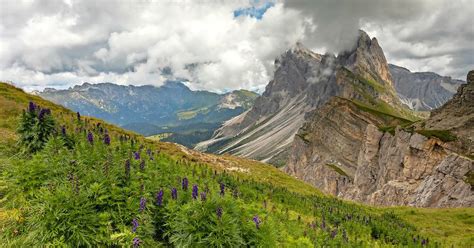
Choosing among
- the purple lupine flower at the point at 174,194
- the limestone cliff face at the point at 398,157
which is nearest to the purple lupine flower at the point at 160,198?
the purple lupine flower at the point at 174,194

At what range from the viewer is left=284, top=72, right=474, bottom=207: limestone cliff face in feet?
280

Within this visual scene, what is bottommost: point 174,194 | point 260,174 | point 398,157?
point 260,174

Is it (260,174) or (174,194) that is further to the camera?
(260,174)

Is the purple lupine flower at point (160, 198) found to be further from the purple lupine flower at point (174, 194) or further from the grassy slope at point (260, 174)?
the grassy slope at point (260, 174)

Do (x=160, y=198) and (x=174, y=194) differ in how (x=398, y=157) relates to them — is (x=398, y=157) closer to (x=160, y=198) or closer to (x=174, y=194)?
(x=174, y=194)

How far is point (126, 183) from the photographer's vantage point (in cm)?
1180

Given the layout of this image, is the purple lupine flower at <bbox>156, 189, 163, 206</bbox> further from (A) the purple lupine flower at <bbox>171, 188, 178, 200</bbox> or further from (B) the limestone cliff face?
(B) the limestone cliff face

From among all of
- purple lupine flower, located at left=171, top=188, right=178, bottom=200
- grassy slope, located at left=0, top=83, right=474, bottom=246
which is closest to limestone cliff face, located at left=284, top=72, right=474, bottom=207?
grassy slope, located at left=0, top=83, right=474, bottom=246

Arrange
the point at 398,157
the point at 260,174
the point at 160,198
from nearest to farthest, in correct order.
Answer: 1. the point at 160,198
2. the point at 260,174
3. the point at 398,157

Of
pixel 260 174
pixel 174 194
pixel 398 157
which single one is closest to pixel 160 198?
pixel 174 194

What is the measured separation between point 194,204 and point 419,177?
388 feet

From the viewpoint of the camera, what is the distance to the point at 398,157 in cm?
12288

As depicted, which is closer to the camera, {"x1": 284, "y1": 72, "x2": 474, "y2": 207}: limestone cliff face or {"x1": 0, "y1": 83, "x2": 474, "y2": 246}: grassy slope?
{"x1": 0, "y1": 83, "x2": 474, "y2": 246}: grassy slope

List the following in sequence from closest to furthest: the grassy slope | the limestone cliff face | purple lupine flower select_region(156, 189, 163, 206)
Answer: purple lupine flower select_region(156, 189, 163, 206) < the grassy slope < the limestone cliff face
